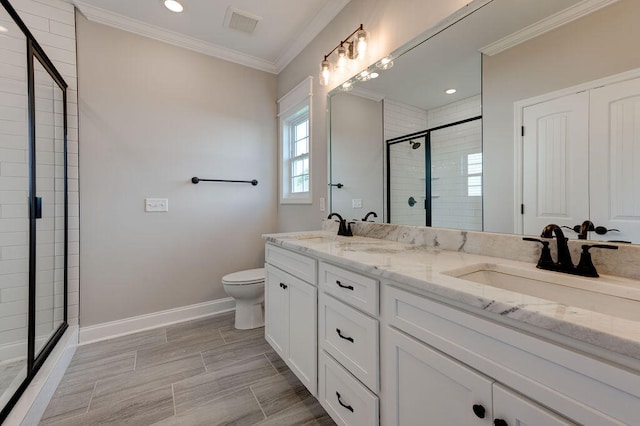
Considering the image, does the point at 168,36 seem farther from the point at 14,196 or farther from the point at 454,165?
the point at 454,165

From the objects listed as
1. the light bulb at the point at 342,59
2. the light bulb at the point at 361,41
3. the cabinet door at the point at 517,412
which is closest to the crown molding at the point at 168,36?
the light bulb at the point at 342,59

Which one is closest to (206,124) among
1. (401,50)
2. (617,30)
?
(401,50)

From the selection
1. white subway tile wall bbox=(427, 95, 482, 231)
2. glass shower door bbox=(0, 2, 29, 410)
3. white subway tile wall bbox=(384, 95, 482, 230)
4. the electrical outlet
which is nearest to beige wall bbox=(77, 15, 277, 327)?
the electrical outlet

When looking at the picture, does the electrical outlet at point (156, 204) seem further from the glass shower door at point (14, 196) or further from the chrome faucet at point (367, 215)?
the chrome faucet at point (367, 215)

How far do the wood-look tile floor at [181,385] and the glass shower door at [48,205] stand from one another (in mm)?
372

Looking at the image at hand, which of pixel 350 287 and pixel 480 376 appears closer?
pixel 480 376

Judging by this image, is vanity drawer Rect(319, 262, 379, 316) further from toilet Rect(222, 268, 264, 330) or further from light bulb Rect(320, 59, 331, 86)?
light bulb Rect(320, 59, 331, 86)

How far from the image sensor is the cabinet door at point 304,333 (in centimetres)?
137

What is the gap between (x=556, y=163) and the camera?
99cm

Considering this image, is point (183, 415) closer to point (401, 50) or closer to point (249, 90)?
point (401, 50)

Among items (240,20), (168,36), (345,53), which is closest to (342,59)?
(345,53)

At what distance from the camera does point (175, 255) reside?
8.27 feet

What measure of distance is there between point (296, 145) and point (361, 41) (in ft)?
4.15

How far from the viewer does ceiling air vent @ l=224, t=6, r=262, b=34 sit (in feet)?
7.12
